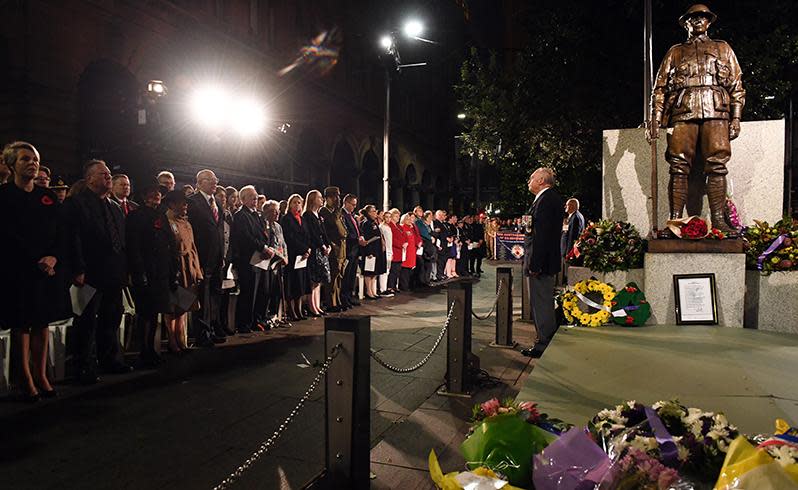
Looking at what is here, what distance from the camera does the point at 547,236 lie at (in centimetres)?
712

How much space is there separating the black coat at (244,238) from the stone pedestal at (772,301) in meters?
6.89

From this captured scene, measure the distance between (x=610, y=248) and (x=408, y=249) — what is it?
7.20 m

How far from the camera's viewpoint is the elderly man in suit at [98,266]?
591cm

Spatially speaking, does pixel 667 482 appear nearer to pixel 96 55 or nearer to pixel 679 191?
pixel 679 191

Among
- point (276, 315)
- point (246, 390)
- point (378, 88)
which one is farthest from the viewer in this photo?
point (378, 88)

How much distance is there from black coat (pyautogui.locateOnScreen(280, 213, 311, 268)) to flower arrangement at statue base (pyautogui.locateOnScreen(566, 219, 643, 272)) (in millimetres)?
4514

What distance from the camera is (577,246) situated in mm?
8445

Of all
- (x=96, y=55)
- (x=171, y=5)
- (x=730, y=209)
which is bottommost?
(x=730, y=209)

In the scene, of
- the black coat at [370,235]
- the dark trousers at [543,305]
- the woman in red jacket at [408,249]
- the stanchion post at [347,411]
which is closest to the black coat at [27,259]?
the stanchion post at [347,411]

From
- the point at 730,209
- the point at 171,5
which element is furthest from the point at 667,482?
the point at 171,5

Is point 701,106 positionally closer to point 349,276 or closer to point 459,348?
point 459,348

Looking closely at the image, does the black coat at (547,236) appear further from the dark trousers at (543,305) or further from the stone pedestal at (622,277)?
the stone pedestal at (622,277)

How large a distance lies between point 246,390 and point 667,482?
14.3ft

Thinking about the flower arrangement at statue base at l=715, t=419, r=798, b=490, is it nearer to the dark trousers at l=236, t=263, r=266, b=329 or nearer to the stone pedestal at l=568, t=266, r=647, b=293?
the stone pedestal at l=568, t=266, r=647, b=293
